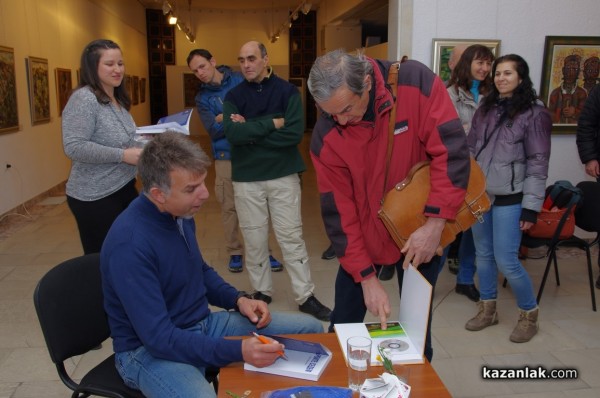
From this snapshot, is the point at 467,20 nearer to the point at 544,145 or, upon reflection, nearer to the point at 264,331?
the point at 544,145

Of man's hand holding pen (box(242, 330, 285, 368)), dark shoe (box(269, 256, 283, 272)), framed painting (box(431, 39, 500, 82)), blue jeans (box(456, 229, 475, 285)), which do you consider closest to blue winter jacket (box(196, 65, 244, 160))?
dark shoe (box(269, 256, 283, 272))

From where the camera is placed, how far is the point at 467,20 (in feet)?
16.8

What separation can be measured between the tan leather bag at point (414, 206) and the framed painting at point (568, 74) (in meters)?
3.73

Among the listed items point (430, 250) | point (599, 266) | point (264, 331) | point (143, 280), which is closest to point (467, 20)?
point (599, 266)

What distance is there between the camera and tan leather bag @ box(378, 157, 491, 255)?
2186 mm

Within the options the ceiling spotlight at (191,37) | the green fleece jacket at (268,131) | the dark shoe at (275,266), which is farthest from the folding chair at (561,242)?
the ceiling spotlight at (191,37)

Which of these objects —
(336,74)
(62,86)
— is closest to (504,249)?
(336,74)

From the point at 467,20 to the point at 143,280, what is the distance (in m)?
4.40

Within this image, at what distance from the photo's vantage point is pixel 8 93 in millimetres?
7320

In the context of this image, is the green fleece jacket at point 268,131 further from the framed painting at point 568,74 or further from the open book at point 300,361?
the framed painting at point 568,74

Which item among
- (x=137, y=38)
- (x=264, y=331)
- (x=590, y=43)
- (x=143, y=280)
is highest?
(x=137, y=38)

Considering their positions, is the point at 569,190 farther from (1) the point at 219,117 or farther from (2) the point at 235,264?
(2) the point at 235,264

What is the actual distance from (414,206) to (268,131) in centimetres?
196

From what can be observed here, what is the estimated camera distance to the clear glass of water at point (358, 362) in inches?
64.6
